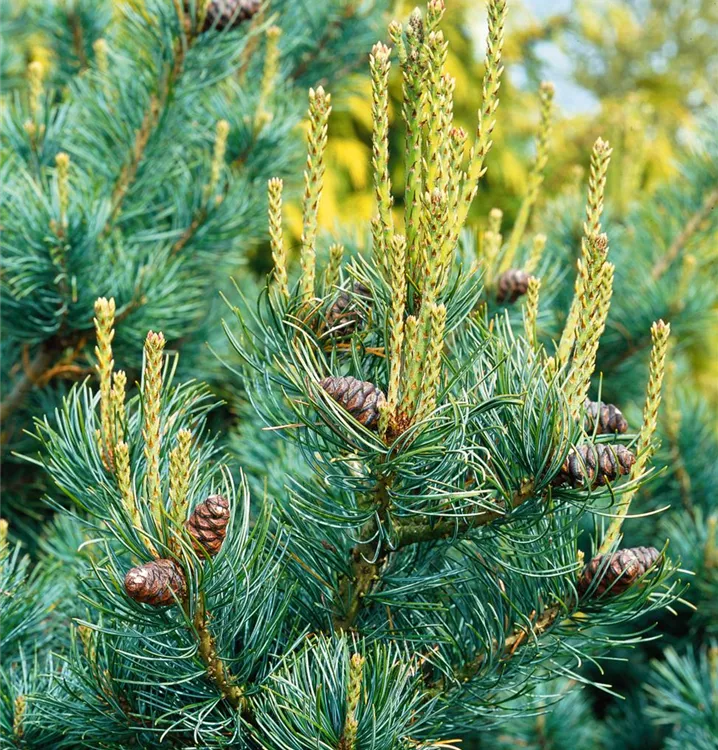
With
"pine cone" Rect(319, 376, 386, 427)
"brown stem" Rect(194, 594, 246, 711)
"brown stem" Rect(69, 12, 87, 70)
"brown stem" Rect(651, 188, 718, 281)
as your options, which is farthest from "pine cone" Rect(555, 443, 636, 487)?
"brown stem" Rect(69, 12, 87, 70)

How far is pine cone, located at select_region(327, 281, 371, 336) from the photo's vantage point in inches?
21.6

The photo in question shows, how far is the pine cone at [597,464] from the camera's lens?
0.49 metres

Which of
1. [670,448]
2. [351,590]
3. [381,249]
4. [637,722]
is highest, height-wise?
[381,249]

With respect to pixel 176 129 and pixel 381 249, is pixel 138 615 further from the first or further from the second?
pixel 176 129

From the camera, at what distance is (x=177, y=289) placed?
95 centimetres

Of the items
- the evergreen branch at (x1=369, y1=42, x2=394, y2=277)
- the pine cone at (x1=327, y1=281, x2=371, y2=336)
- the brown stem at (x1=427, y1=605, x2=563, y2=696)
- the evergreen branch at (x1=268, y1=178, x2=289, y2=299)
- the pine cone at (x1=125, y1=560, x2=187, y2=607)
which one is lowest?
the brown stem at (x1=427, y1=605, x2=563, y2=696)

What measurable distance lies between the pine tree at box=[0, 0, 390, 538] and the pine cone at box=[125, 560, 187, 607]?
16.6 inches

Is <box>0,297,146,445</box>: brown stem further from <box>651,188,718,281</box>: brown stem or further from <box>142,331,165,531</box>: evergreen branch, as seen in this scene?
<box>651,188,718,281</box>: brown stem

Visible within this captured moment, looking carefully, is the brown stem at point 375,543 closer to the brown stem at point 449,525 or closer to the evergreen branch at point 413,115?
the brown stem at point 449,525

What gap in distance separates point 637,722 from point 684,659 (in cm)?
28

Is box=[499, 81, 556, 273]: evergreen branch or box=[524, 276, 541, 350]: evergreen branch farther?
box=[499, 81, 556, 273]: evergreen branch

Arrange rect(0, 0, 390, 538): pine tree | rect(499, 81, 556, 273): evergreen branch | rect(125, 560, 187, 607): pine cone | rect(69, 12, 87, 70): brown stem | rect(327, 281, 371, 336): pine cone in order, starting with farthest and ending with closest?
rect(69, 12, 87, 70): brown stem, rect(0, 0, 390, 538): pine tree, rect(499, 81, 556, 273): evergreen branch, rect(327, 281, 371, 336): pine cone, rect(125, 560, 187, 607): pine cone

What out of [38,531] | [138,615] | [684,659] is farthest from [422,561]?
[38,531]

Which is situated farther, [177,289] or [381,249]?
[177,289]
